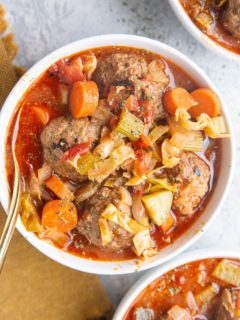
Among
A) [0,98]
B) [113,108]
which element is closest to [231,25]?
[113,108]

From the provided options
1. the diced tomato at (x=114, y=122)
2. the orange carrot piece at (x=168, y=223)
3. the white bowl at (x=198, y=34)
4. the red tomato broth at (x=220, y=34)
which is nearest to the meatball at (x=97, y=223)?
the orange carrot piece at (x=168, y=223)

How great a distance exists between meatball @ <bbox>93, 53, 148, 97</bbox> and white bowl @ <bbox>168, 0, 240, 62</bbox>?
404 mm

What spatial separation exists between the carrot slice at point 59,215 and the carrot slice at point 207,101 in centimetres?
96

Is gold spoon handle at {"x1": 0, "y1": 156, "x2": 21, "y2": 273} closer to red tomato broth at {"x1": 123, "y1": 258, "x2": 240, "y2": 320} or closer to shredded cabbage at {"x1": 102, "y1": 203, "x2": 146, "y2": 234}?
shredded cabbage at {"x1": 102, "y1": 203, "x2": 146, "y2": 234}

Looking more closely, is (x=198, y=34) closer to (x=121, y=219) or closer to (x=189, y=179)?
(x=189, y=179)

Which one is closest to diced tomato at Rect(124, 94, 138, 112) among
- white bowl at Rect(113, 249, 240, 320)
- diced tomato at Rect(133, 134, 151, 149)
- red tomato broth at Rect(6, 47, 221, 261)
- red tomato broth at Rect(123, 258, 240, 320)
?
diced tomato at Rect(133, 134, 151, 149)

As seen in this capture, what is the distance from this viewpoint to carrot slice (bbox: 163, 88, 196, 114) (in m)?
3.40

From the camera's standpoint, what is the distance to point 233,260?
3791 millimetres

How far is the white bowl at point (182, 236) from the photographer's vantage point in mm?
3311

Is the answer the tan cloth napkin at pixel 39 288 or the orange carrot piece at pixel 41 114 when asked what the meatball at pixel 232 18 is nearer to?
the orange carrot piece at pixel 41 114

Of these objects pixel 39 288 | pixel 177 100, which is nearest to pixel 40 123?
pixel 177 100

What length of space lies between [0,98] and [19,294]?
1.26 m

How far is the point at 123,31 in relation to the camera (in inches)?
152

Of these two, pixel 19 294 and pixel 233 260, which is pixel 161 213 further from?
pixel 19 294
